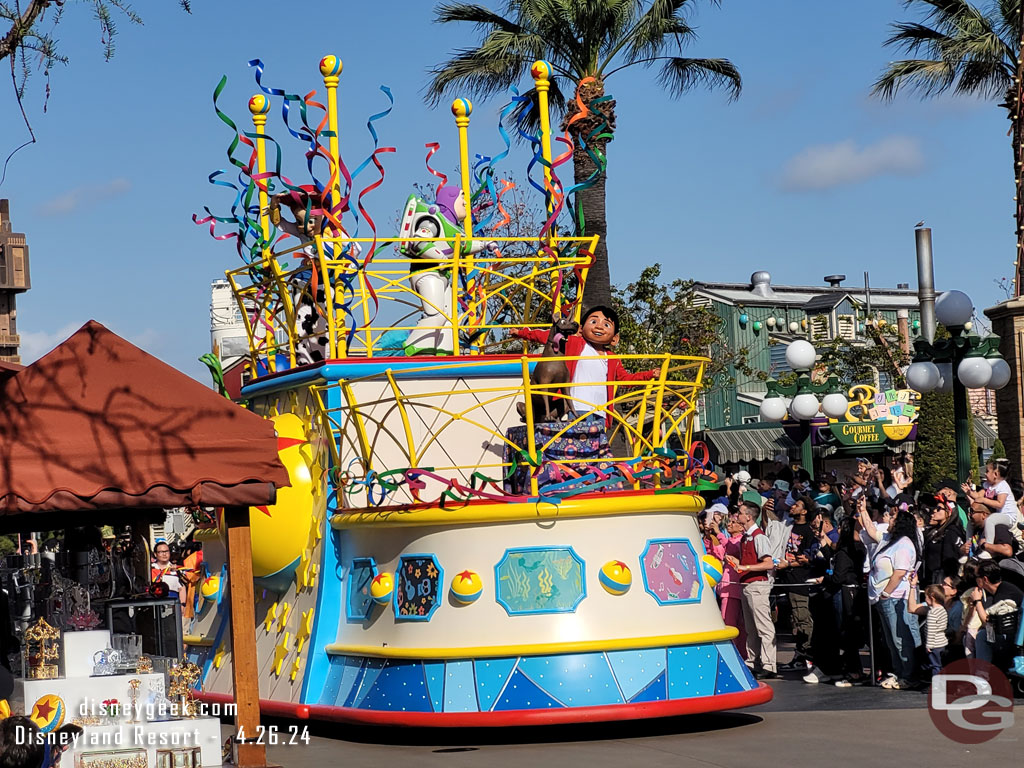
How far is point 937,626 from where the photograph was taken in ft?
41.1

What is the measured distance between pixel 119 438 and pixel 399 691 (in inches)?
116

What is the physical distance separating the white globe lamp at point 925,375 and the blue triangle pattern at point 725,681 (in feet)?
25.0

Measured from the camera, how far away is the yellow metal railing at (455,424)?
11.0 meters

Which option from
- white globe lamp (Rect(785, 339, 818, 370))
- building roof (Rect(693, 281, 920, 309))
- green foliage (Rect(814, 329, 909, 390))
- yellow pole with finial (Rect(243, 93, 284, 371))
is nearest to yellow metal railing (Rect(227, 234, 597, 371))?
yellow pole with finial (Rect(243, 93, 284, 371))

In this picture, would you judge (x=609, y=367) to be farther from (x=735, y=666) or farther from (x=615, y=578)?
(x=735, y=666)

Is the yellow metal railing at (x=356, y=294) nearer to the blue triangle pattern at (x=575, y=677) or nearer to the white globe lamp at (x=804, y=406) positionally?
the blue triangle pattern at (x=575, y=677)

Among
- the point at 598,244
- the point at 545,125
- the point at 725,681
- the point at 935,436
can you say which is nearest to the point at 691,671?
the point at 725,681

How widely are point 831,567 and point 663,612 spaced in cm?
415

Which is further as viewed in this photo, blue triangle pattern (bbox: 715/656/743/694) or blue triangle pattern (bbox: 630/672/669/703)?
blue triangle pattern (bbox: 715/656/743/694)

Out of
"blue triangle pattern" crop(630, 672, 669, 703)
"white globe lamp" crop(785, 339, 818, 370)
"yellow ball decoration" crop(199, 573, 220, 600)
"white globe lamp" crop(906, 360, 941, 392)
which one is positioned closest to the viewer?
"blue triangle pattern" crop(630, 672, 669, 703)

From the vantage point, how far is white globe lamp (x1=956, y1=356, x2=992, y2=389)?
16359mm

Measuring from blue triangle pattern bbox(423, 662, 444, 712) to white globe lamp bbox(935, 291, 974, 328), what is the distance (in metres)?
8.20

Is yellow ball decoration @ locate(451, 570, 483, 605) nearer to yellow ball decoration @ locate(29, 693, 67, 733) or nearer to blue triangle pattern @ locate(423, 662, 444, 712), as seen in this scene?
blue triangle pattern @ locate(423, 662, 444, 712)

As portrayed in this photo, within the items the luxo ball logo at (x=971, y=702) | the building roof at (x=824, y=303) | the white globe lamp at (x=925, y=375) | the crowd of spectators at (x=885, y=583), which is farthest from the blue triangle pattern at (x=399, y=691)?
the building roof at (x=824, y=303)
